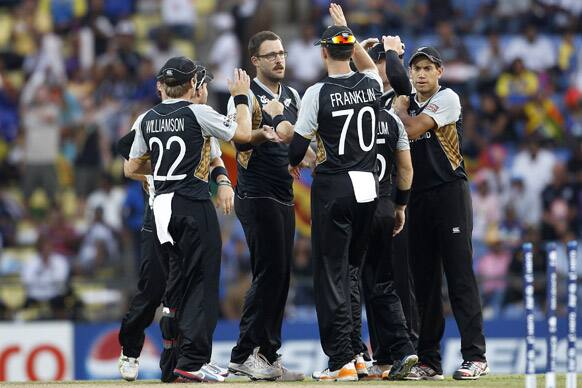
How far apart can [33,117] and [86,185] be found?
170cm

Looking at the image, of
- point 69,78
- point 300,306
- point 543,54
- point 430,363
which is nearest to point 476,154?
point 543,54

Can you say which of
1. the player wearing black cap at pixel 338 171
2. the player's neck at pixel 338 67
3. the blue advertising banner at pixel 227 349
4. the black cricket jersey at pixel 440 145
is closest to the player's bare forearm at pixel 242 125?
the player wearing black cap at pixel 338 171

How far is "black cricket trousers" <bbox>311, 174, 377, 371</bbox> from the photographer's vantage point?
11188 millimetres

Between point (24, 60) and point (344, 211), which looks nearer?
point (344, 211)

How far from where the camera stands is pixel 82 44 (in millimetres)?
23500

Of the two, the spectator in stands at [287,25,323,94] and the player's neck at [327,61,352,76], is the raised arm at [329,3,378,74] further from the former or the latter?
the spectator in stands at [287,25,323,94]

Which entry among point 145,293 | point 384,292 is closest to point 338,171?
point 384,292

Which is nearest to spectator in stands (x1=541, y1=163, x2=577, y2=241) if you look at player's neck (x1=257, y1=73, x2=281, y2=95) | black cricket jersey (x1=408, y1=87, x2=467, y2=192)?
black cricket jersey (x1=408, y1=87, x2=467, y2=192)

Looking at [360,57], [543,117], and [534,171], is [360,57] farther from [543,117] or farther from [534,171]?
[543,117]

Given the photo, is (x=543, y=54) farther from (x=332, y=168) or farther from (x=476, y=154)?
(x=332, y=168)

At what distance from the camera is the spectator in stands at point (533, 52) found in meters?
23.4

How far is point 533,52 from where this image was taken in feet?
77.1

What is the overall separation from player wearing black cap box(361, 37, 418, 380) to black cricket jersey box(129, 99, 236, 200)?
4.59ft

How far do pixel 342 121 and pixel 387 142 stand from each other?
23.5 inches
